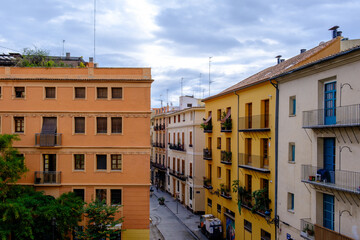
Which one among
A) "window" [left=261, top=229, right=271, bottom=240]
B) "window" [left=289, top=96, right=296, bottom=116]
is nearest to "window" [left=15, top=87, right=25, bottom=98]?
"window" [left=289, top=96, right=296, bottom=116]

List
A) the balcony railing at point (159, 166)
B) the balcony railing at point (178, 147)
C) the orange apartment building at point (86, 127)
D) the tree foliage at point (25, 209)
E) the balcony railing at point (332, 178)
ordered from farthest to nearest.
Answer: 1. the balcony railing at point (159, 166)
2. the balcony railing at point (178, 147)
3. the orange apartment building at point (86, 127)
4. the tree foliage at point (25, 209)
5. the balcony railing at point (332, 178)

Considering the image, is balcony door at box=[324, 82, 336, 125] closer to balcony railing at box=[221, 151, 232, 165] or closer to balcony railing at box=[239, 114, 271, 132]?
balcony railing at box=[239, 114, 271, 132]

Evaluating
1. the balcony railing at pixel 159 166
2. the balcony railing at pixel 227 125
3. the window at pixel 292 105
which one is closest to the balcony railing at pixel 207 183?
the balcony railing at pixel 227 125

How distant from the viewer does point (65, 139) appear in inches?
958

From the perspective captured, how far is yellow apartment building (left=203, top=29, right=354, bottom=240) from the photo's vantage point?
22.4 meters

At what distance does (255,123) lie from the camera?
80.2 feet

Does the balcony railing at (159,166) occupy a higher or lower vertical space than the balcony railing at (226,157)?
lower

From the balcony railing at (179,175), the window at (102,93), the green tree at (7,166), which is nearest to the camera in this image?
the green tree at (7,166)

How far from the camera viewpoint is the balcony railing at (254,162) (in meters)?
23.5

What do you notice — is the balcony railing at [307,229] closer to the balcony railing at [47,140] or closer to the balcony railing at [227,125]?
the balcony railing at [227,125]

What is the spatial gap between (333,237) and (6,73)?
23.7m

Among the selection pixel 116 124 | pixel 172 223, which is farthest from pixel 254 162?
pixel 172 223

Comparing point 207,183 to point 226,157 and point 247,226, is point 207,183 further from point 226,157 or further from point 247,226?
point 247,226

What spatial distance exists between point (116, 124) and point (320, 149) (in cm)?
1418
